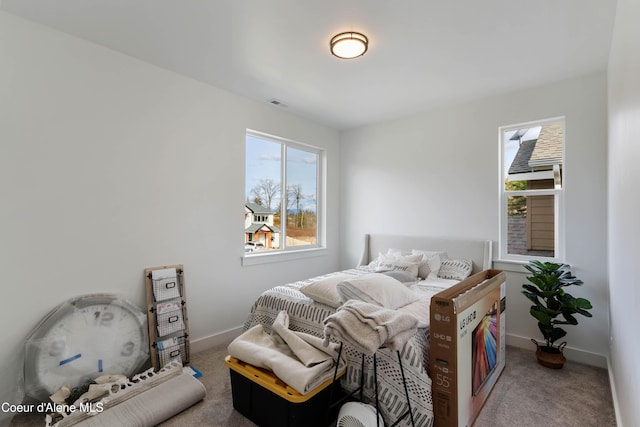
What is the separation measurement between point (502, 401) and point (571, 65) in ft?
9.10

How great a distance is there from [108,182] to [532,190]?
13.0 feet

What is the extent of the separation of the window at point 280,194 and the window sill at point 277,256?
0.12 m

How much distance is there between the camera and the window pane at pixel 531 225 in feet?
10.0

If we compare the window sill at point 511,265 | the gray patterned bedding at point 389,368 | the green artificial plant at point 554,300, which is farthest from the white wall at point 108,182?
the green artificial plant at point 554,300

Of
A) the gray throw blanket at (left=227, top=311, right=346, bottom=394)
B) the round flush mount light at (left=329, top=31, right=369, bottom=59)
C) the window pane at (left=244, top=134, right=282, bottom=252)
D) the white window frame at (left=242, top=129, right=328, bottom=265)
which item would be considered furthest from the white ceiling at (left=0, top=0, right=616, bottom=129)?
the gray throw blanket at (left=227, top=311, right=346, bottom=394)

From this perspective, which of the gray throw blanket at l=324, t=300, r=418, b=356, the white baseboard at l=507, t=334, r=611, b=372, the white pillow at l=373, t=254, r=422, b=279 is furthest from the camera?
the white pillow at l=373, t=254, r=422, b=279

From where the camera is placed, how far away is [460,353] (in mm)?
1677

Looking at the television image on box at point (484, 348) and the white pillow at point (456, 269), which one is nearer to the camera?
the television image on box at point (484, 348)

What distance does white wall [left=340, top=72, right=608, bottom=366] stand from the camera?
272 centimetres

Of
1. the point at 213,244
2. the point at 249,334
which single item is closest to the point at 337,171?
the point at 213,244

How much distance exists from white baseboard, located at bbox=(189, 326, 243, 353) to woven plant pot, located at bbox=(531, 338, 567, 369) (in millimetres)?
2883

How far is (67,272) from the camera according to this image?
224cm

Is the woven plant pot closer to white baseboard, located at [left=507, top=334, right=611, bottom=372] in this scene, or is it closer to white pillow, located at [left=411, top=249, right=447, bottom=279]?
white baseboard, located at [left=507, top=334, right=611, bottom=372]

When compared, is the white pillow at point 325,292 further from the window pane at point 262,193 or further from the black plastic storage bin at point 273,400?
the window pane at point 262,193
